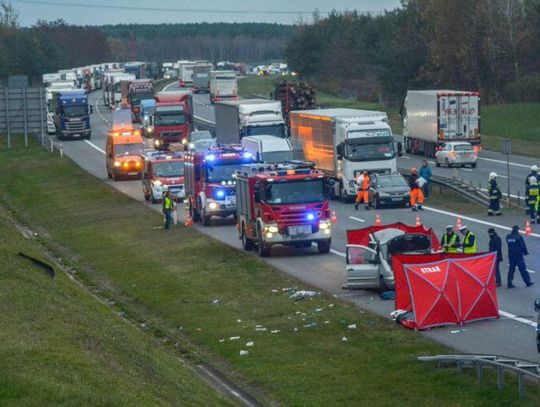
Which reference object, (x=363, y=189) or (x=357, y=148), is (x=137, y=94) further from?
(x=363, y=189)

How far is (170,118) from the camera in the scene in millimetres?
87875

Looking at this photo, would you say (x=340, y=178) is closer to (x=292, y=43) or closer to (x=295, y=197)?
(x=295, y=197)

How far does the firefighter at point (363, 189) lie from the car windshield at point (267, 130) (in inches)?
486

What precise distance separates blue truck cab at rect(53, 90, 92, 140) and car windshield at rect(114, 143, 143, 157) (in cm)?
2702

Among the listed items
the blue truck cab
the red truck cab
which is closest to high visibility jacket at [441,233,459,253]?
the red truck cab

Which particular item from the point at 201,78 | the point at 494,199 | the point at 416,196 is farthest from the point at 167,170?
the point at 201,78

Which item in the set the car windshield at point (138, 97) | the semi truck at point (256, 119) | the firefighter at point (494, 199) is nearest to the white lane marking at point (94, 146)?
the car windshield at point (138, 97)

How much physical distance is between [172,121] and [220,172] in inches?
1583

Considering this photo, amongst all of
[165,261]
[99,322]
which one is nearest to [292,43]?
[165,261]

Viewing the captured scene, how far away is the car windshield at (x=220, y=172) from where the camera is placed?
47.8 m

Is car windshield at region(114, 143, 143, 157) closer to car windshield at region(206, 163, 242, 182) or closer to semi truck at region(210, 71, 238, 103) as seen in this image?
car windshield at region(206, 163, 242, 182)

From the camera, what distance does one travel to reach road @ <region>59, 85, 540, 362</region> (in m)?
25.1

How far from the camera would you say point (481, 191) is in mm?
55531

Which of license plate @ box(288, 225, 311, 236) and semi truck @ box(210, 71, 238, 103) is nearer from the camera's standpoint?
license plate @ box(288, 225, 311, 236)
